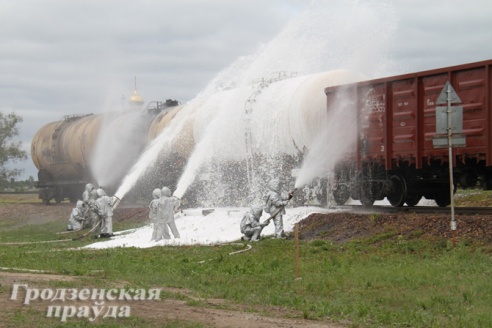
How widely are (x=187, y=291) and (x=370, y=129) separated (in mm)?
10456

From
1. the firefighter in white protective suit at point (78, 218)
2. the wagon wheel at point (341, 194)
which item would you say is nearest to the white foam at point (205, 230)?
the wagon wheel at point (341, 194)

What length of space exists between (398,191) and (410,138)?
89.1 inches

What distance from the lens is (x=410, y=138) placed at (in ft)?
66.8

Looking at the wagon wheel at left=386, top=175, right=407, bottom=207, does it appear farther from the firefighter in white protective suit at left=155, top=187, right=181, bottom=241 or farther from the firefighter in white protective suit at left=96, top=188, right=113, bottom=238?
the firefighter in white protective suit at left=96, top=188, right=113, bottom=238

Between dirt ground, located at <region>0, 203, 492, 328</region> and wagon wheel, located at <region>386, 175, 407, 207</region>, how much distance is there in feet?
8.17

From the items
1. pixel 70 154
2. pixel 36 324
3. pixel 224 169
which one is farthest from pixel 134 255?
pixel 70 154

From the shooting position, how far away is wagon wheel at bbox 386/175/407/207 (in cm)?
2189

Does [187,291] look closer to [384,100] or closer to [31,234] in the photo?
[384,100]

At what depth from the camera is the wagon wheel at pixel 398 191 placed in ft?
71.8

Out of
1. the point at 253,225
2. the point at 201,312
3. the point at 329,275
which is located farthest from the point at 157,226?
the point at 201,312

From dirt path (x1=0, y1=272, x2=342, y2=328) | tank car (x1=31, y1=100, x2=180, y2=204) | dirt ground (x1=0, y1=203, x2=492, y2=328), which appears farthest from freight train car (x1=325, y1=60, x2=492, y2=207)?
tank car (x1=31, y1=100, x2=180, y2=204)

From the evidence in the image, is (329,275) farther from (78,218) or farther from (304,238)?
(78,218)

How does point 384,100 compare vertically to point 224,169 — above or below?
above

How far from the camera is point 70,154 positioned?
134ft
